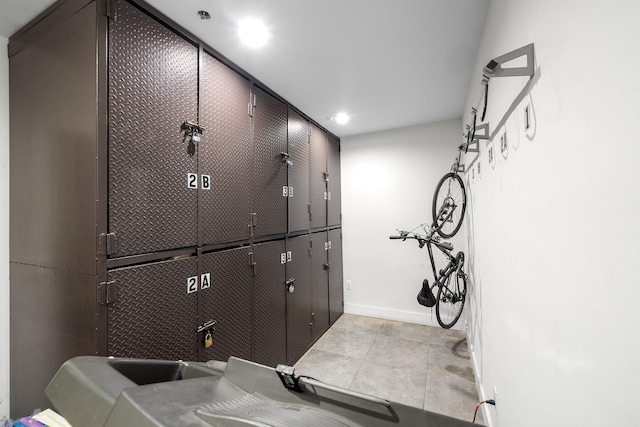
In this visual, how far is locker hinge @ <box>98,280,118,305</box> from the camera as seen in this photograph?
1.26 metres

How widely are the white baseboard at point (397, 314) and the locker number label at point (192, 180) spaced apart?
11.3ft

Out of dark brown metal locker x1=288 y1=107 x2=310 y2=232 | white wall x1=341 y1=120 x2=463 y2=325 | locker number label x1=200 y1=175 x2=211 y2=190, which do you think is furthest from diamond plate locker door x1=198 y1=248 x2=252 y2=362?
white wall x1=341 y1=120 x2=463 y2=325

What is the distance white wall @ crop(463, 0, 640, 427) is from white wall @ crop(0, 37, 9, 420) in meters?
2.92

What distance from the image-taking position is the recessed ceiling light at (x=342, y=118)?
3398mm

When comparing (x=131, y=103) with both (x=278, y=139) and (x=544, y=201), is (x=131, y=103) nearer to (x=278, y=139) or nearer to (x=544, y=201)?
(x=278, y=139)

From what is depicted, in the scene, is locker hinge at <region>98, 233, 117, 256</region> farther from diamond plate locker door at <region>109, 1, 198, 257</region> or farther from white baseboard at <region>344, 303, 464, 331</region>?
white baseboard at <region>344, 303, 464, 331</region>

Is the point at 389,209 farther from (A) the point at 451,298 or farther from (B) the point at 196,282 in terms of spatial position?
(B) the point at 196,282

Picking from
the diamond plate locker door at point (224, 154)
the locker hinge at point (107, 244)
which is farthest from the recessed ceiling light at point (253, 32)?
the locker hinge at point (107, 244)

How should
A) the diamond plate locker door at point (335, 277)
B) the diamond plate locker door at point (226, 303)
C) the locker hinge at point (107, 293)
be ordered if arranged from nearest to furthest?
1. the locker hinge at point (107, 293)
2. the diamond plate locker door at point (226, 303)
3. the diamond plate locker door at point (335, 277)

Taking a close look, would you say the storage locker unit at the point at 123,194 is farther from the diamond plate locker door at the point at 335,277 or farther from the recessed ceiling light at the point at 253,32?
the diamond plate locker door at the point at 335,277

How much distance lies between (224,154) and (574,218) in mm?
2008

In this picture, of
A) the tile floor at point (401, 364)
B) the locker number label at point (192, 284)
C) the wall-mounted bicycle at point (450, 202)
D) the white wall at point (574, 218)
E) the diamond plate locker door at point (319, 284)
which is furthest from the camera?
the diamond plate locker door at point (319, 284)

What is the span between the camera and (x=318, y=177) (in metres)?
3.61

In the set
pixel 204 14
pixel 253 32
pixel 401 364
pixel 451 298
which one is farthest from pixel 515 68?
pixel 401 364
